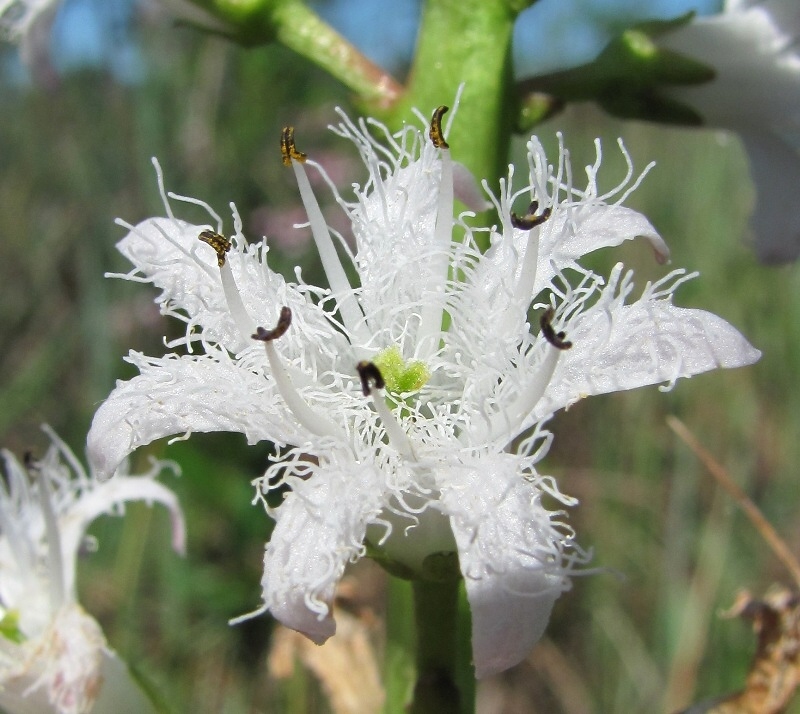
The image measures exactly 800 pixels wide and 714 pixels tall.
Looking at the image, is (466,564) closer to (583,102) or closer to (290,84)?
(583,102)

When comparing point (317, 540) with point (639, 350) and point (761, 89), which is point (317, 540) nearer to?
point (639, 350)

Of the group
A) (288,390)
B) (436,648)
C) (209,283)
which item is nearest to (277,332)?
(288,390)

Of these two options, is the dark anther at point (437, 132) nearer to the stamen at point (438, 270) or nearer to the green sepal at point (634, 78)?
the stamen at point (438, 270)

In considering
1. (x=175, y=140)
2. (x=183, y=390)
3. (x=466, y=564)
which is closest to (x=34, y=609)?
(x=183, y=390)

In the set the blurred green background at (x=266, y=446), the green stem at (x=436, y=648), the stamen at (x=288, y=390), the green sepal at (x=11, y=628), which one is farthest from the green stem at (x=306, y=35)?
the blurred green background at (x=266, y=446)

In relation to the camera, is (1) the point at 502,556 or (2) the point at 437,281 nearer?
(1) the point at 502,556
